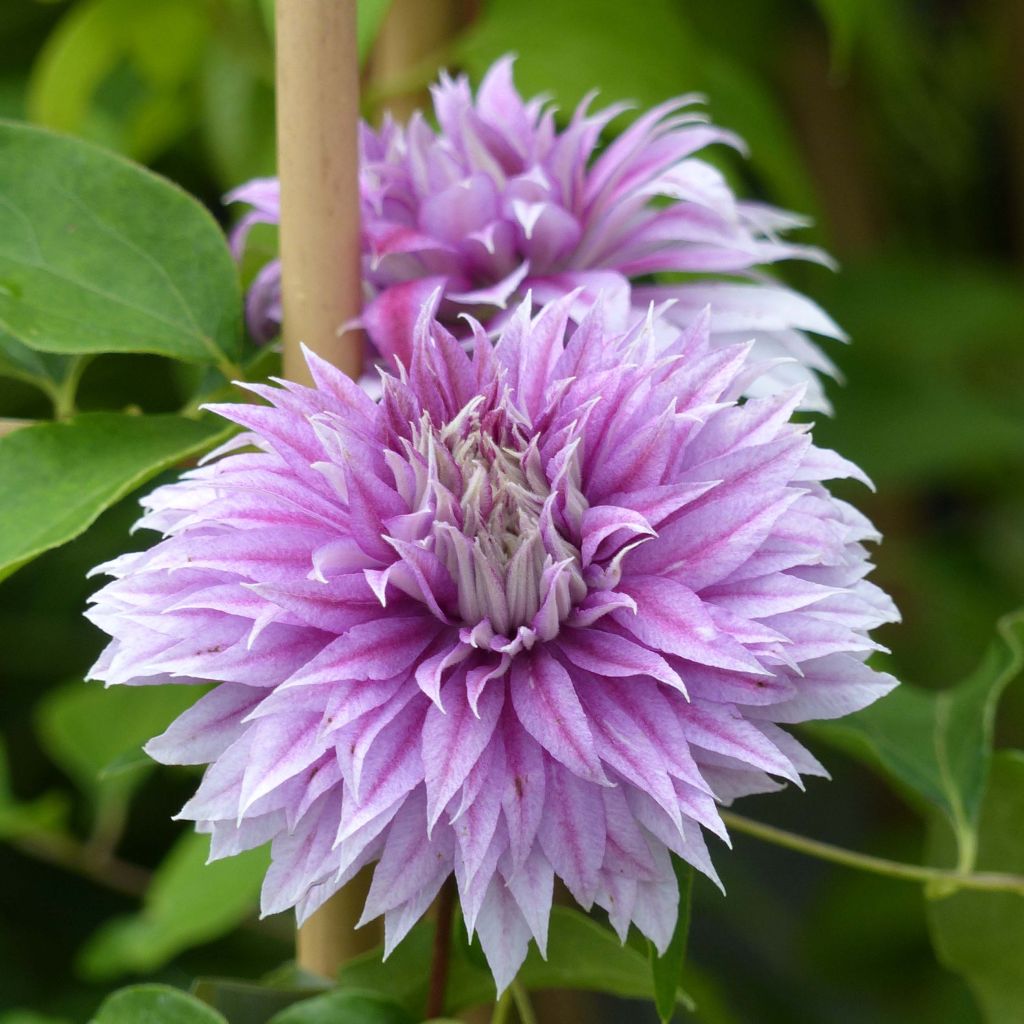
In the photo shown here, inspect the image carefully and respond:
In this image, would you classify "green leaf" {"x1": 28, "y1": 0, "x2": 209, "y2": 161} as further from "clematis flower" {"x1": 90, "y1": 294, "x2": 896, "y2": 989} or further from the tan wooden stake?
"clematis flower" {"x1": 90, "y1": 294, "x2": 896, "y2": 989}

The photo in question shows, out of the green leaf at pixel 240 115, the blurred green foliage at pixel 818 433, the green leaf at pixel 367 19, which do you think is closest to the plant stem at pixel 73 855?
the blurred green foliage at pixel 818 433

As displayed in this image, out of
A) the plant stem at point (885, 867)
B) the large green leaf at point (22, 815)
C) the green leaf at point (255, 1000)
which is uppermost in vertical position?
the plant stem at point (885, 867)

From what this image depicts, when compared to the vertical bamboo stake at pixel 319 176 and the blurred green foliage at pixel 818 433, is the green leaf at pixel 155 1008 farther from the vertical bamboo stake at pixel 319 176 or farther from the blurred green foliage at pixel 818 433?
the vertical bamboo stake at pixel 319 176

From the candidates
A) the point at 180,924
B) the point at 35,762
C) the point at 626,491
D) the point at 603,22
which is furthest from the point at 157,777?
the point at 626,491

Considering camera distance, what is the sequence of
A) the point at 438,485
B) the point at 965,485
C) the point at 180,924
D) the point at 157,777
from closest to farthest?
the point at 438,485 < the point at 180,924 < the point at 157,777 < the point at 965,485

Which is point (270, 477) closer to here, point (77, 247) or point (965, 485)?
point (77, 247)

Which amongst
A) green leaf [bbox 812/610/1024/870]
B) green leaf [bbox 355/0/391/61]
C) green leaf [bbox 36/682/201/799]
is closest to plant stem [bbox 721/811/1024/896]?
green leaf [bbox 812/610/1024/870]
